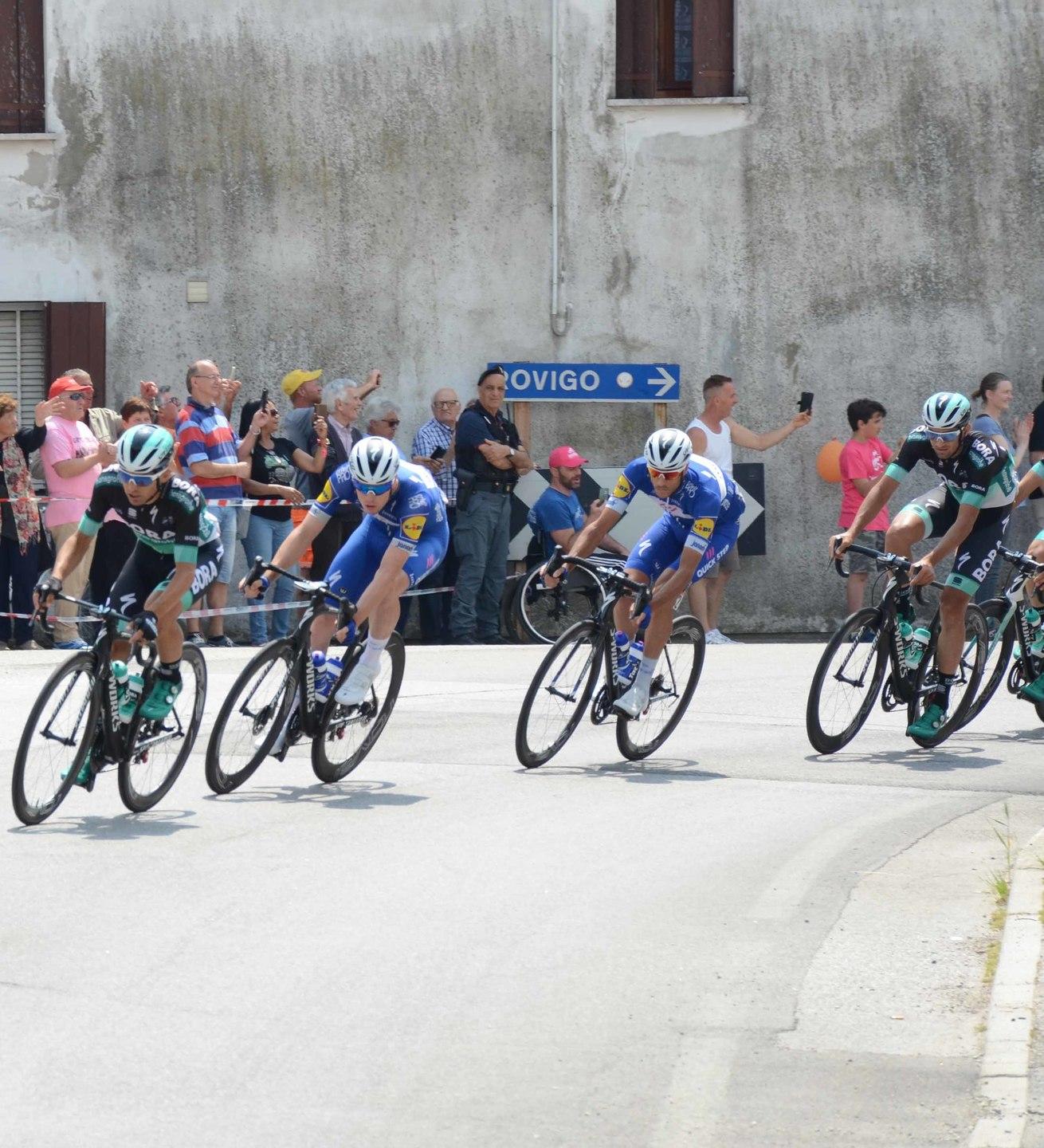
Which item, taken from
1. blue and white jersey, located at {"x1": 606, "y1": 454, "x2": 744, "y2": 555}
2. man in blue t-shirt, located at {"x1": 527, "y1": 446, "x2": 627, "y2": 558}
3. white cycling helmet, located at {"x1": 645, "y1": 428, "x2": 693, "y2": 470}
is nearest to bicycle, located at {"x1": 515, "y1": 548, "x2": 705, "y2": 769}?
blue and white jersey, located at {"x1": 606, "y1": 454, "x2": 744, "y2": 555}

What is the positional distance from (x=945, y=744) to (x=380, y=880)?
516cm

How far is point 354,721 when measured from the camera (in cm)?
1041

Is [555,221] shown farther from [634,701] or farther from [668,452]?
[634,701]

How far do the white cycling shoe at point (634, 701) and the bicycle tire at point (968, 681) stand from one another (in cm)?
172

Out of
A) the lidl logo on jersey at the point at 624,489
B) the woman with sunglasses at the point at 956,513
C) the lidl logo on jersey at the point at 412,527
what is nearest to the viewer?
the lidl logo on jersey at the point at 412,527

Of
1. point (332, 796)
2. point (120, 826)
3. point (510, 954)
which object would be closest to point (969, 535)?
point (332, 796)

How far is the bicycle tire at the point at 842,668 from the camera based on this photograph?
11.2 metres

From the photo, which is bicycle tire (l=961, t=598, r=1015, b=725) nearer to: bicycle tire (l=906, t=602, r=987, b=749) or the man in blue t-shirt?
bicycle tire (l=906, t=602, r=987, b=749)

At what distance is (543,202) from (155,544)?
1104cm

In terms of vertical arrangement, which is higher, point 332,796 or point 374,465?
point 374,465

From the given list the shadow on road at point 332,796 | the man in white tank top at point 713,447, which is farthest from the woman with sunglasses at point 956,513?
the man in white tank top at point 713,447

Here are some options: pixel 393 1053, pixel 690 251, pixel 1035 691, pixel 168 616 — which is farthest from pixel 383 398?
pixel 393 1053

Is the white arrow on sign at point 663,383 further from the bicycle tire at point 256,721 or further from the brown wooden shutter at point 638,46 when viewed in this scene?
the bicycle tire at point 256,721

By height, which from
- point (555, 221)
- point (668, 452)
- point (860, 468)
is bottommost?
point (860, 468)
